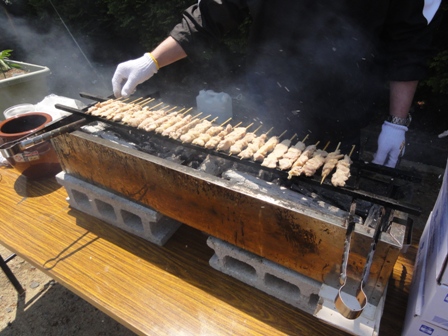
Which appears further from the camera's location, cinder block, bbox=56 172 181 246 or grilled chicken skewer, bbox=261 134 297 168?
cinder block, bbox=56 172 181 246

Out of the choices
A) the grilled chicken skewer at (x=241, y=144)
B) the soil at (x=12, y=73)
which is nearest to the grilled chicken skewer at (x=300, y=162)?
the grilled chicken skewer at (x=241, y=144)

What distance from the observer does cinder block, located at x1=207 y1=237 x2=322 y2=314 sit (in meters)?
2.18

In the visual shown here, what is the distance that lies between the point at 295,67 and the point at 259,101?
0.63 meters

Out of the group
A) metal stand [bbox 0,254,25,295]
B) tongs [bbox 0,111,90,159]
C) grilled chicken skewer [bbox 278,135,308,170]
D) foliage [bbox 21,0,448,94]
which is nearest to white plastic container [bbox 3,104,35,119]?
tongs [bbox 0,111,90,159]

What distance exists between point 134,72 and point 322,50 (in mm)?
2011

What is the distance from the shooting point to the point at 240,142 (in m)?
2.58

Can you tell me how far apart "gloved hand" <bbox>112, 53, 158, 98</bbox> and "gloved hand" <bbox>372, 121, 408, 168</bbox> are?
8.07 feet

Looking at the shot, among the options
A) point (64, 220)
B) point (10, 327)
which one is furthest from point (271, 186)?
point (10, 327)

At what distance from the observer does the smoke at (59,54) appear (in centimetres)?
1028

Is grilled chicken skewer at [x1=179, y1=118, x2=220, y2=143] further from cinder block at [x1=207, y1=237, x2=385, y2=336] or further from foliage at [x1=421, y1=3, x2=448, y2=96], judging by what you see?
foliage at [x1=421, y1=3, x2=448, y2=96]

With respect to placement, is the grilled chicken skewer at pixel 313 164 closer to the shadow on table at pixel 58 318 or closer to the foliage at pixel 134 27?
the shadow on table at pixel 58 318

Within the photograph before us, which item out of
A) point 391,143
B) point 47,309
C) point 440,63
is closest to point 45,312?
point 47,309

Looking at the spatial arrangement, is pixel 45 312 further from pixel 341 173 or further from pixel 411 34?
pixel 411 34

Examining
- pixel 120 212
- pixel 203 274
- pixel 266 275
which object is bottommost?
pixel 203 274
